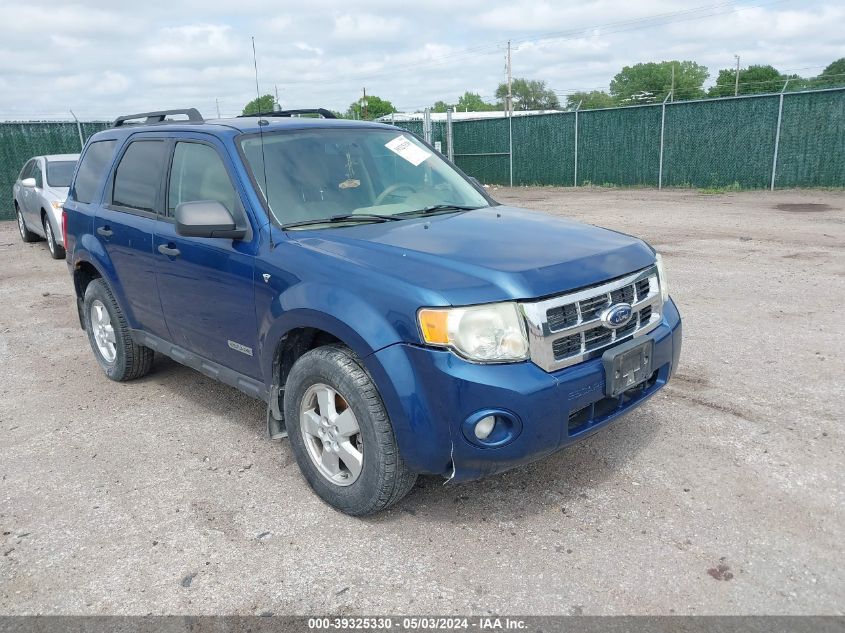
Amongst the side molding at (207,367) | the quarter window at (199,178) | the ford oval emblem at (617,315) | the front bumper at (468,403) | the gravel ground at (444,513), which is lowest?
the gravel ground at (444,513)

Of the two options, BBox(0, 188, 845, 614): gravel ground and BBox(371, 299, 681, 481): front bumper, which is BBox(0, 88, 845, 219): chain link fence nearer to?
BBox(0, 188, 845, 614): gravel ground

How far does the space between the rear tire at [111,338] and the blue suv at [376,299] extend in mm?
319

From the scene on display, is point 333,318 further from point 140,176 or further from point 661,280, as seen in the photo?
point 140,176

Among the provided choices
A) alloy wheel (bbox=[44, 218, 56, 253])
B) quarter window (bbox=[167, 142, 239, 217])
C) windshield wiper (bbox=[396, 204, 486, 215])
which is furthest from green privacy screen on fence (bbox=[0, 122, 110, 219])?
windshield wiper (bbox=[396, 204, 486, 215])

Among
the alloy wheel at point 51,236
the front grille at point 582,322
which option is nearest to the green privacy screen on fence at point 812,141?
the front grille at point 582,322

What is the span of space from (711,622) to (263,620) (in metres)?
1.67

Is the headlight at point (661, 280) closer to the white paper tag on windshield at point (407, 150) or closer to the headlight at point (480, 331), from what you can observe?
the headlight at point (480, 331)

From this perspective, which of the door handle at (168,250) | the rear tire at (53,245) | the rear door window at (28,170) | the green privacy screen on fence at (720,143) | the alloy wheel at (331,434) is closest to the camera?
the alloy wheel at (331,434)

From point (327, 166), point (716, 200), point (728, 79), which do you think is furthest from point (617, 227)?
point (728, 79)

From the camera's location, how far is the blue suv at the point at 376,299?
2.82 meters

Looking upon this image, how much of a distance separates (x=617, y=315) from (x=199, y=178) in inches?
99.5

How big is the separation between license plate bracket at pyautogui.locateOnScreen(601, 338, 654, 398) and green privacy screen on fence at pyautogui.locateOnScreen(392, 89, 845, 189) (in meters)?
16.7

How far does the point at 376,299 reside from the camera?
9.67 feet

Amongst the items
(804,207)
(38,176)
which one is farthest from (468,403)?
(804,207)
